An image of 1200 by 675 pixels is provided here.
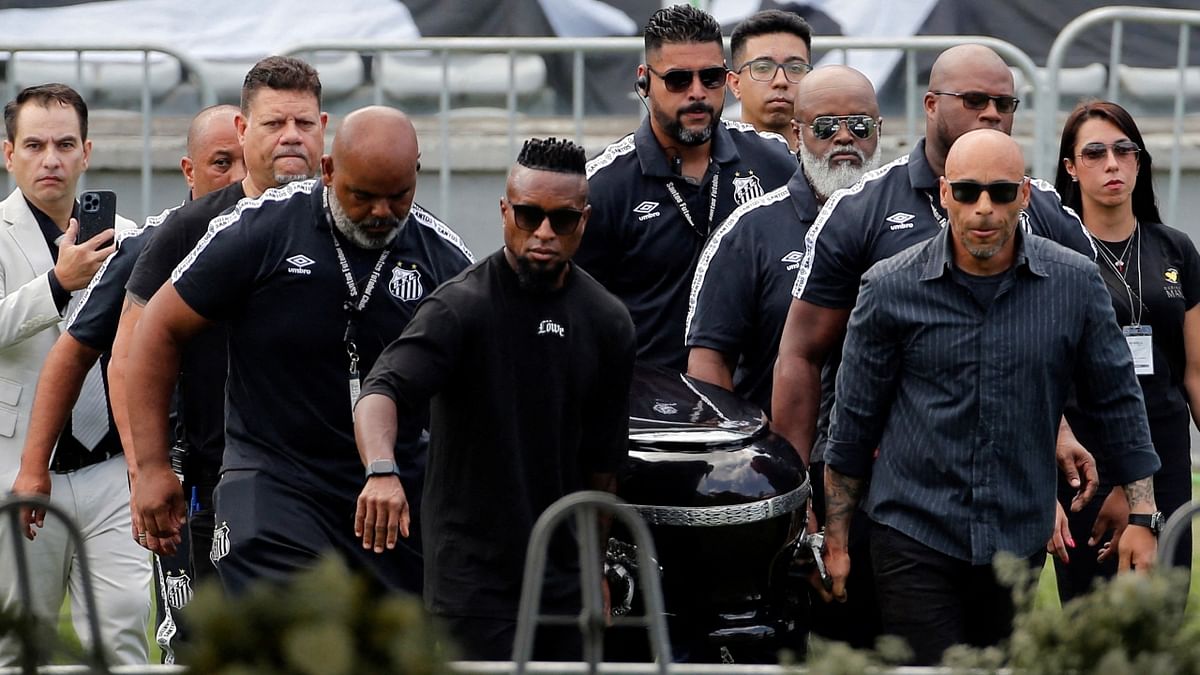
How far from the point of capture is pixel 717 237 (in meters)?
5.88

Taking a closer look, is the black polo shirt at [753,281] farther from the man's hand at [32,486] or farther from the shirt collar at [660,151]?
the man's hand at [32,486]

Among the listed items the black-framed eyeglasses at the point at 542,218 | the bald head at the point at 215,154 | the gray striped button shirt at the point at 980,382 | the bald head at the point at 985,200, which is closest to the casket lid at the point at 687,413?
the gray striped button shirt at the point at 980,382

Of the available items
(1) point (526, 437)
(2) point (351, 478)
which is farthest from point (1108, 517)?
(2) point (351, 478)

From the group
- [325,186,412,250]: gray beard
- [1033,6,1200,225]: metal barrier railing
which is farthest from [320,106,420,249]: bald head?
[1033,6,1200,225]: metal barrier railing

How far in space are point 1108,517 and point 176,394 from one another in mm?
2751

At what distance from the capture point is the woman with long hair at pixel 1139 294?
6.11 metres

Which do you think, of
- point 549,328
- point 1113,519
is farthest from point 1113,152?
point 549,328

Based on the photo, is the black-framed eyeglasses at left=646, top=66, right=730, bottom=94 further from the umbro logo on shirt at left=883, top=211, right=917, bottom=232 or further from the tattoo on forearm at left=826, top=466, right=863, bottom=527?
the tattoo on forearm at left=826, top=466, right=863, bottom=527

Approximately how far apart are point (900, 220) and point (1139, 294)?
101cm

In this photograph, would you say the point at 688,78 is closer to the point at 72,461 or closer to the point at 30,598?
the point at 72,461

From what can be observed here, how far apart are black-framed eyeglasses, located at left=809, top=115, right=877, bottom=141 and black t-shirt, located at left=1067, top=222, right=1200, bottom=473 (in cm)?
83

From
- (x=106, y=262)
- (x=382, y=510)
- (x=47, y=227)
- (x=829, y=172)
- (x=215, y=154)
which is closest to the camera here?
(x=382, y=510)

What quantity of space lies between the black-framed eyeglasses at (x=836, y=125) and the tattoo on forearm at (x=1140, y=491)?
4.95 ft

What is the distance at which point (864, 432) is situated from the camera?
521 centimetres
